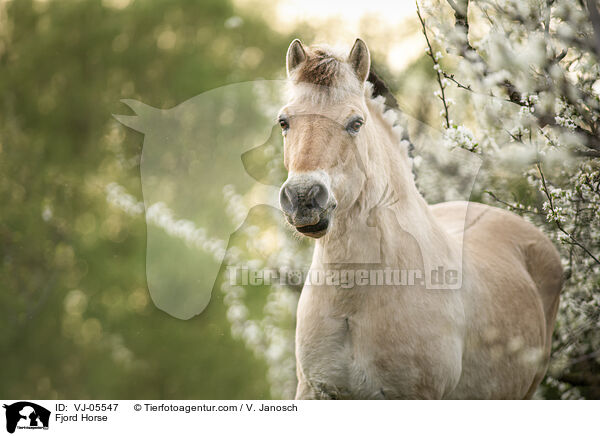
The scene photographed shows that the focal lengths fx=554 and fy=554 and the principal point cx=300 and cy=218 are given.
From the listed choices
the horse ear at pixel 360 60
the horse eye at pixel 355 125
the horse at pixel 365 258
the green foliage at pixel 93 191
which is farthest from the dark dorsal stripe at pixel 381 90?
the green foliage at pixel 93 191

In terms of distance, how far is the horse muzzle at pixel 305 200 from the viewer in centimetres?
154

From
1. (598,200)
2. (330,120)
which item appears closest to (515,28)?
(598,200)

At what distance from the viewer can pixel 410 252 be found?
1883mm

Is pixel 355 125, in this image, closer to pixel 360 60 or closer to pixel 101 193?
pixel 360 60

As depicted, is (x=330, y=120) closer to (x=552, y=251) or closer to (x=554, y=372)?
(x=552, y=251)

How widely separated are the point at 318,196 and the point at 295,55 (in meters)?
0.54

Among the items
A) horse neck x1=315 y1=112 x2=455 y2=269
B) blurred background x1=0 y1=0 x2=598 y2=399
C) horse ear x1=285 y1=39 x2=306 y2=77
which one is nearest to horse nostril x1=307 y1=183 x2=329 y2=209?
horse neck x1=315 y1=112 x2=455 y2=269

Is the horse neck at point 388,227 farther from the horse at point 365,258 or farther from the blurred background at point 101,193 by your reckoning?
the blurred background at point 101,193

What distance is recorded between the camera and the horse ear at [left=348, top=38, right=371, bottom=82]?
71.6 inches

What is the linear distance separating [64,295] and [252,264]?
2581mm

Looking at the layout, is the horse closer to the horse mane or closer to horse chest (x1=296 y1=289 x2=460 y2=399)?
horse chest (x1=296 y1=289 x2=460 y2=399)

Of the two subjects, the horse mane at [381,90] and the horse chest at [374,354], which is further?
the horse mane at [381,90]

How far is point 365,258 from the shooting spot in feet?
5.94

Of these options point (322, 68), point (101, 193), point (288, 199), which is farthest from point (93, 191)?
point (288, 199)
